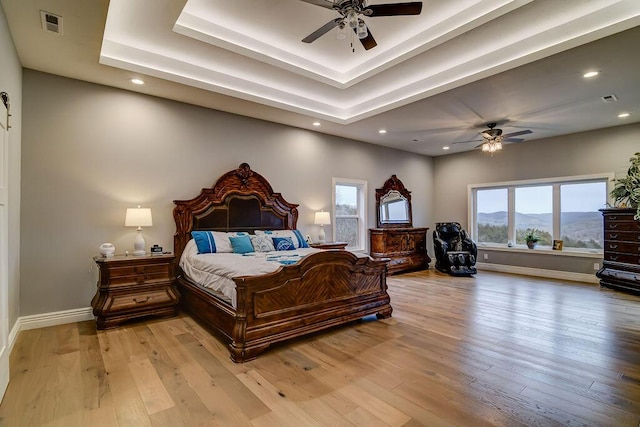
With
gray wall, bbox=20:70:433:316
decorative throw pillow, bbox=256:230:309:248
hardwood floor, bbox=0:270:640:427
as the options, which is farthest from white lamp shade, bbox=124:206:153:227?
decorative throw pillow, bbox=256:230:309:248

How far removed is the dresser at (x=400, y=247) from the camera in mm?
6852

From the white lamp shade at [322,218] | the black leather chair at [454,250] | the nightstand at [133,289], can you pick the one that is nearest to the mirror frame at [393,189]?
the black leather chair at [454,250]

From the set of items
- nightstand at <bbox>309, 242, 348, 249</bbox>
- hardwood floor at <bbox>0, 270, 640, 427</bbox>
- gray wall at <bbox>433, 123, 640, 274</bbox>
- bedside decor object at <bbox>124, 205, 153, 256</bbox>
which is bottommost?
hardwood floor at <bbox>0, 270, 640, 427</bbox>

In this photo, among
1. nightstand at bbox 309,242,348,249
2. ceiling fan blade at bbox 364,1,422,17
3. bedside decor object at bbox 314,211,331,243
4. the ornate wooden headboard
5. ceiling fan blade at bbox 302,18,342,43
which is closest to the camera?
ceiling fan blade at bbox 364,1,422,17

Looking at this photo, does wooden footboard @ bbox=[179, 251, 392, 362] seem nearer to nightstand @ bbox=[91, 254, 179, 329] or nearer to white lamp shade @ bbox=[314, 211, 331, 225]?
nightstand @ bbox=[91, 254, 179, 329]

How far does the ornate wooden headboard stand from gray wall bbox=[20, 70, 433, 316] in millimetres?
135

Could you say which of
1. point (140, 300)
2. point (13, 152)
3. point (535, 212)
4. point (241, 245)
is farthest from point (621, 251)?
point (13, 152)

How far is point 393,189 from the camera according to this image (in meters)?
7.50

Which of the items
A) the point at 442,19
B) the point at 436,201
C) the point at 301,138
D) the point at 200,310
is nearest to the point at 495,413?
the point at 200,310

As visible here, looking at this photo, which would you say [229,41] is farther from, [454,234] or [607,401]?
[454,234]

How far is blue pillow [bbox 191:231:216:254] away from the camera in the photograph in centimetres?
423

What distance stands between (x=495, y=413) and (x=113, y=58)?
4621 mm

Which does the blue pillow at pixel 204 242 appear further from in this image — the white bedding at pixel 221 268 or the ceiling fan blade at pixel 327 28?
the ceiling fan blade at pixel 327 28

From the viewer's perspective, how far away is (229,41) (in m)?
3.54
